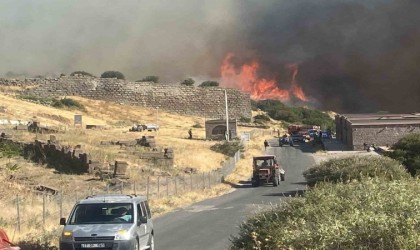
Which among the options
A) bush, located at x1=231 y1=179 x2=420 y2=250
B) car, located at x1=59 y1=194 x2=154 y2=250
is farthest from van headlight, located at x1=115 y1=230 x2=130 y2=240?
bush, located at x1=231 y1=179 x2=420 y2=250

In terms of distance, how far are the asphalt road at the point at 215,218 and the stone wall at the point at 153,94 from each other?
9442cm

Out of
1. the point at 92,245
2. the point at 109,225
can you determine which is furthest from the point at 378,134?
the point at 92,245

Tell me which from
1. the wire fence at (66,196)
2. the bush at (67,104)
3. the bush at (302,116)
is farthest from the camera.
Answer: the bush at (302,116)

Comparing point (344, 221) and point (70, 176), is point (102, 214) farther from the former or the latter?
point (70, 176)

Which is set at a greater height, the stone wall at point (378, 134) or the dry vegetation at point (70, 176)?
the stone wall at point (378, 134)

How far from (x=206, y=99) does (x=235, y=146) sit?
80.7 metres

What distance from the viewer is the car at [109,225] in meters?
16.9

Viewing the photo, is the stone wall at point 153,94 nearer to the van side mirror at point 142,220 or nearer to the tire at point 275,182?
the tire at point 275,182

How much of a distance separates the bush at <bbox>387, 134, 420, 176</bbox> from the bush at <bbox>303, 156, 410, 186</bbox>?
13055 millimetres

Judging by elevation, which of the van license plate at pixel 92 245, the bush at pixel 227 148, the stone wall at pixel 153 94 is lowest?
the van license plate at pixel 92 245

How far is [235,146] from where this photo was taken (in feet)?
238

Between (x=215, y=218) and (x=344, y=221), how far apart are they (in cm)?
2070

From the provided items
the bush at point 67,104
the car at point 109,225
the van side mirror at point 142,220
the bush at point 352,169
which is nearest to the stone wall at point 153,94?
the bush at point 67,104

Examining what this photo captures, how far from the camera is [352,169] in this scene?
2883cm
